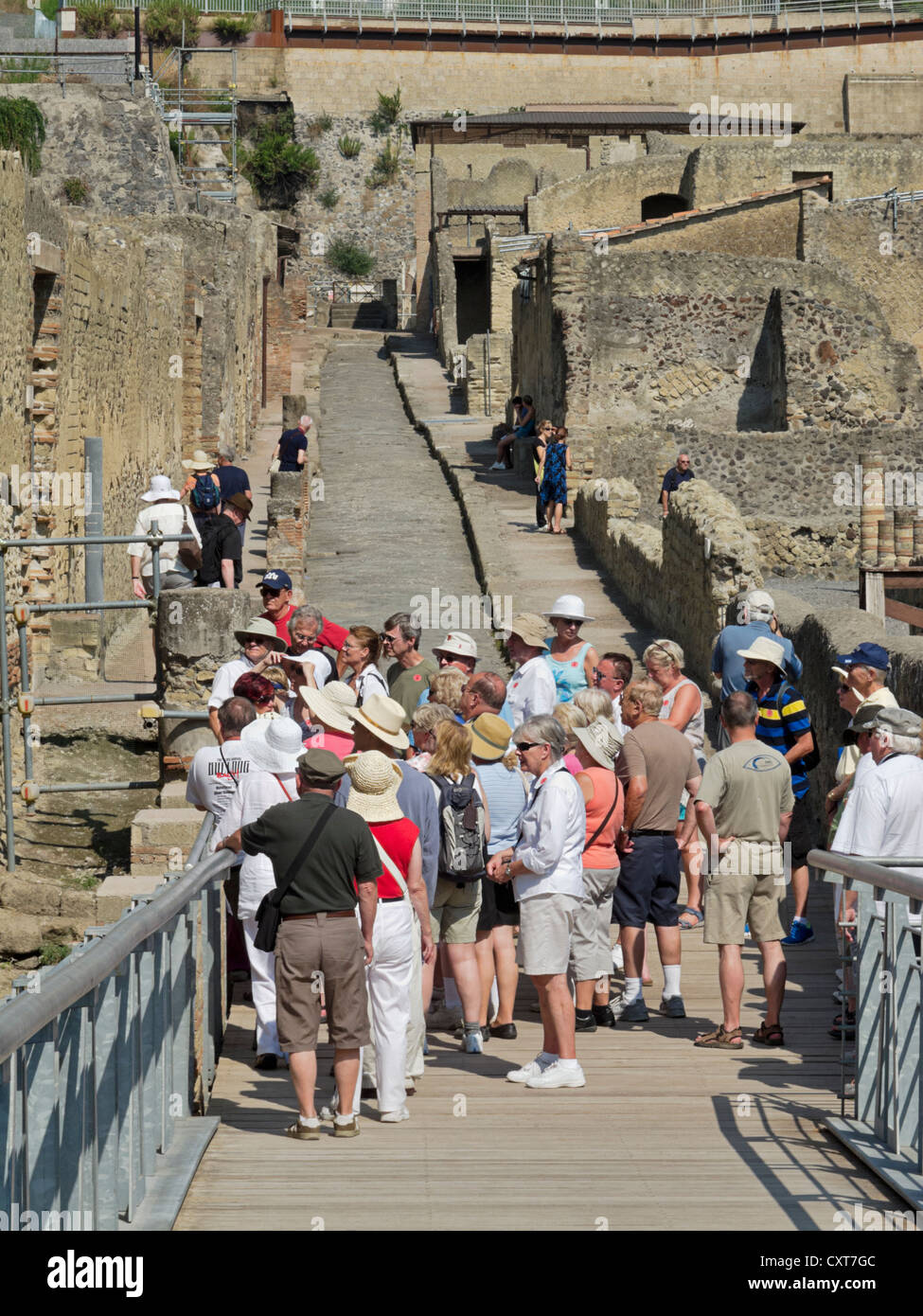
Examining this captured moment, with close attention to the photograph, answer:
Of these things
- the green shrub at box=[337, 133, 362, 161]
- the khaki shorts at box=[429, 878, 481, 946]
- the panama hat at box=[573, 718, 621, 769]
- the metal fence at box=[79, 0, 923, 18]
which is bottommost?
the khaki shorts at box=[429, 878, 481, 946]

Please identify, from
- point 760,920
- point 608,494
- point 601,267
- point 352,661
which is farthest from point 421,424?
point 760,920

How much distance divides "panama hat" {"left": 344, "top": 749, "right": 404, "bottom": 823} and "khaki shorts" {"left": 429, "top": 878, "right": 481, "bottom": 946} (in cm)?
91

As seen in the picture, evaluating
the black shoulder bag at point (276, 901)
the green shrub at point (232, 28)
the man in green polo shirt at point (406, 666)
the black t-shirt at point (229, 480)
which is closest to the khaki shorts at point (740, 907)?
the black shoulder bag at point (276, 901)

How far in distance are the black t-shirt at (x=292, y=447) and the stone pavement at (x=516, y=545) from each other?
7.50 ft

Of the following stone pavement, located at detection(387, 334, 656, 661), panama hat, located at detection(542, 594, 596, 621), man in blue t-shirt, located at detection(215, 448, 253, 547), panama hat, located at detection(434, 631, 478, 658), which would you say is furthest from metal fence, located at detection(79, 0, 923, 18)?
panama hat, located at detection(434, 631, 478, 658)

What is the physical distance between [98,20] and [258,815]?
192 feet

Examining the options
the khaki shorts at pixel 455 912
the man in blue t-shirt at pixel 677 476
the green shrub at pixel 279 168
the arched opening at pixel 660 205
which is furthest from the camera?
the green shrub at pixel 279 168

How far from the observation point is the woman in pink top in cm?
748

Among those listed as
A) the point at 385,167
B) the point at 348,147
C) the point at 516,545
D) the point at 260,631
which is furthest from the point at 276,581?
the point at 385,167

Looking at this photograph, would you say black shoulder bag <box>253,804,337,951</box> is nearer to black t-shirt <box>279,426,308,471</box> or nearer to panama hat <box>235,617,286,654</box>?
panama hat <box>235,617,286,654</box>

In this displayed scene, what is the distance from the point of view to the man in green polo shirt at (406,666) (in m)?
9.43

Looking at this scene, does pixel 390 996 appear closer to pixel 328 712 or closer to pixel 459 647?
pixel 328 712

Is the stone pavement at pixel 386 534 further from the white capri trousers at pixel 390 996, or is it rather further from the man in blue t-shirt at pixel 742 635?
the white capri trousers at pixel 390 996

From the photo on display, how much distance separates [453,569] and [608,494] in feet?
6.52
